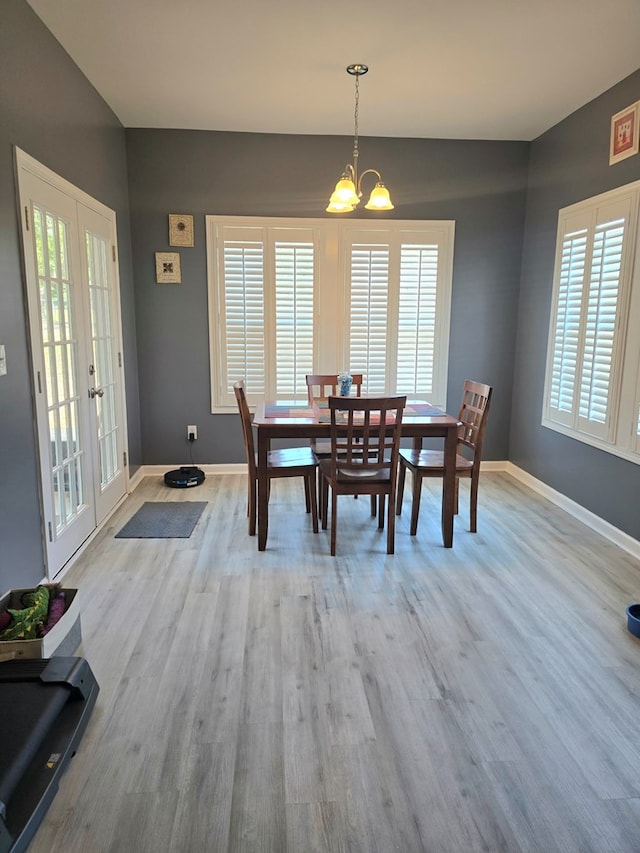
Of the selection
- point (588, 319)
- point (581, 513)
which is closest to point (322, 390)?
point (588, 319)

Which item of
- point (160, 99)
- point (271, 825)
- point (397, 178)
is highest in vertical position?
point (160, 99)

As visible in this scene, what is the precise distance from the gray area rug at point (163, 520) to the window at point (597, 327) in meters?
2.79

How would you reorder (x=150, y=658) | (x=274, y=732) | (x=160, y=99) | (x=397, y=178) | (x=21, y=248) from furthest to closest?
(x=397, y=178)
(x=160, y=99)
(x=21, y=248)
(x=150, y=658)
(x=274, y=732)

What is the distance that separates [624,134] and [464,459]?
2217mm

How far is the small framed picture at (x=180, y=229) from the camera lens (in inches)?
175

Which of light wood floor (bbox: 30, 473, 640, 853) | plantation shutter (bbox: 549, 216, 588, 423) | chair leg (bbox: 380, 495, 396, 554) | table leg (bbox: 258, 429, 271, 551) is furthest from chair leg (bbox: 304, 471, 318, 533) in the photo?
plantation shutter (bbox: 549, 216, 588, 423)

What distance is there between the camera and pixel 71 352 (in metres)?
3.11

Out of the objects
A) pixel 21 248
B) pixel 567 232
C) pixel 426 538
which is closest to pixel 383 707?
pixel 426 538

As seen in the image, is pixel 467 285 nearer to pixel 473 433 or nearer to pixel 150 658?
pixel 473 433

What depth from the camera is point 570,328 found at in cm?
395

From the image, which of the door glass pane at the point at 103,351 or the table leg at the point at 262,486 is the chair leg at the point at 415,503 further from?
the door glass pane at the point at 103,351

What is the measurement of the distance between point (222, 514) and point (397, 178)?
122 inches

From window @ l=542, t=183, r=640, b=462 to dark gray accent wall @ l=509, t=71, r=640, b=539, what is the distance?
12 cm

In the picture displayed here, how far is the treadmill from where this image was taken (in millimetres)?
1432
